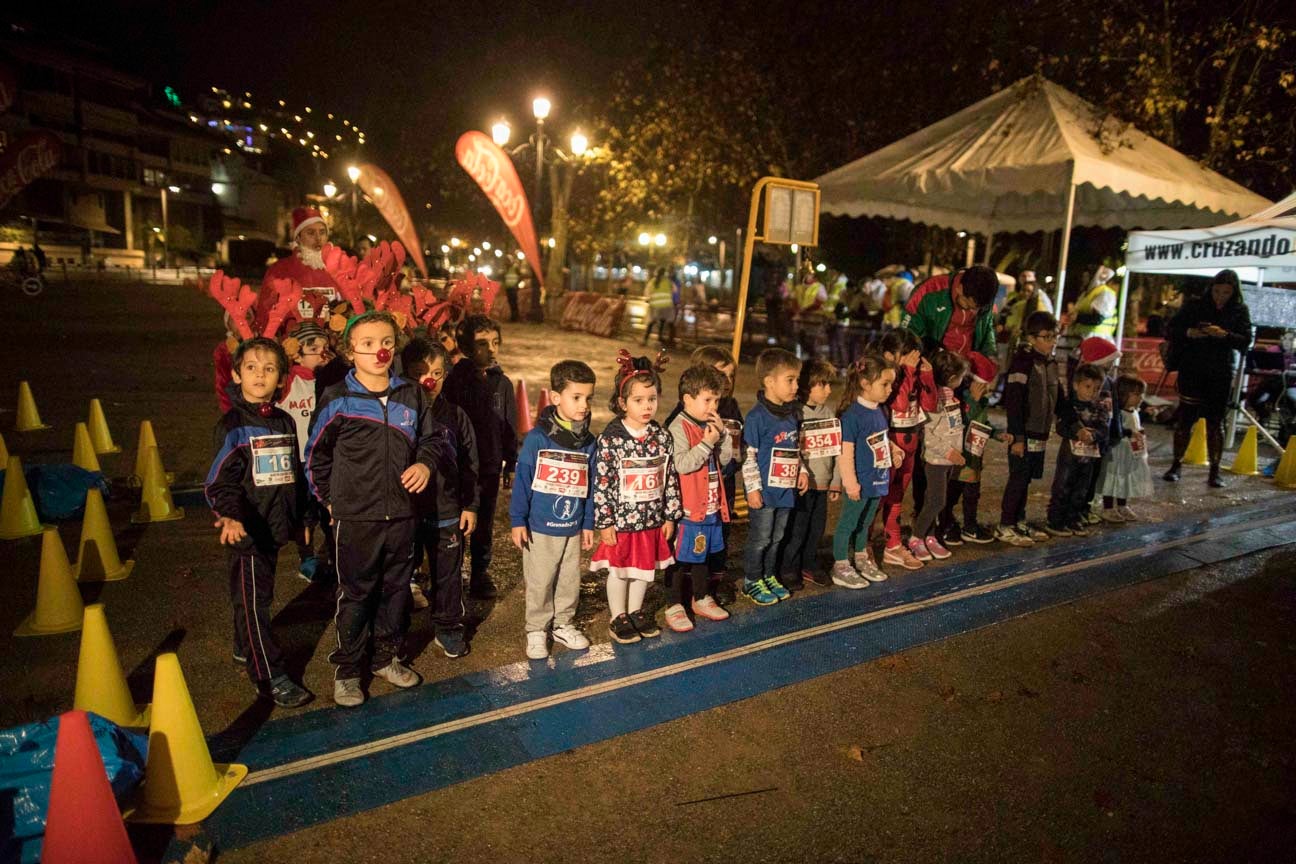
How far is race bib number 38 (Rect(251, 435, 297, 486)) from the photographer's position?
3.79 metres

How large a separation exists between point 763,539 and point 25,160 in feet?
62.0

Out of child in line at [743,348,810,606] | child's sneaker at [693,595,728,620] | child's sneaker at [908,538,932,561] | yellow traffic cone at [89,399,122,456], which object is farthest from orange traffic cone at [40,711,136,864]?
yellow traffic cone at [89,399,122,456]

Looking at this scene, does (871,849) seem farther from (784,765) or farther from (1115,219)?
(1115,219)

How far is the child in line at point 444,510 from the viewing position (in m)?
4.19

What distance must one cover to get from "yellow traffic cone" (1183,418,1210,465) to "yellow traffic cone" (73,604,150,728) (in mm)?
10363

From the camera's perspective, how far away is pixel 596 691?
3996mm

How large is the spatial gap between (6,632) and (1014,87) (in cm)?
1234

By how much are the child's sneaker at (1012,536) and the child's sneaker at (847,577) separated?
1.70 metres

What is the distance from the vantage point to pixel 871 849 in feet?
9.64

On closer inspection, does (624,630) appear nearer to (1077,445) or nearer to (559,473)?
(559,473)

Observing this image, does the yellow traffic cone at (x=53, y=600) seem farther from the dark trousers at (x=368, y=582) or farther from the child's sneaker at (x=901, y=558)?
the child's sneaker at (x=901, y=558)

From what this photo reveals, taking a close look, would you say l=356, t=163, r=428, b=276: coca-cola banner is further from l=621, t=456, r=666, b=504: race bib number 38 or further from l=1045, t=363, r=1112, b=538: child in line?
l=1045, t=363, r=1112, b=538: child in line

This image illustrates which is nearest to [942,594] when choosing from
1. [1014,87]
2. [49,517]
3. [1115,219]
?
[49,517]

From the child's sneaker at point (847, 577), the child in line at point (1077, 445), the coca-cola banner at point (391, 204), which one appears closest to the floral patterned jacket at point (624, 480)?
the child's sneaker at point (847, 577)
